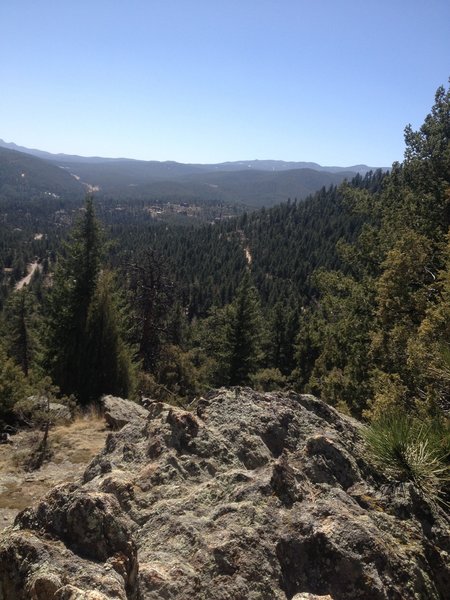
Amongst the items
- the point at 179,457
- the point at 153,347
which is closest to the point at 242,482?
the point at 179,457

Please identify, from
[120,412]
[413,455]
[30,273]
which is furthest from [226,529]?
[30,273]

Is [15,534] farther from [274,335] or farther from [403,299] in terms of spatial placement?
[274,335]

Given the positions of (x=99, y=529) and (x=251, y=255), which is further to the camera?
(x=251, y=255)

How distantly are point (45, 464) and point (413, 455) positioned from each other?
337 inches

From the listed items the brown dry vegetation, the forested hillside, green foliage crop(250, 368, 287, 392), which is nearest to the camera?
the brown dry vegetation

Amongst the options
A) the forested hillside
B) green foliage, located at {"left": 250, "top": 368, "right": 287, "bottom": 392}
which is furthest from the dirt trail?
the forested hillside

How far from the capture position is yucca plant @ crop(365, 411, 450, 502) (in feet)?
15.2

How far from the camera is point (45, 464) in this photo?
33.6 ft

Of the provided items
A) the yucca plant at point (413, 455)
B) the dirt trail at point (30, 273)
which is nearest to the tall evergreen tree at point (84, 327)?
the yucca plant at point (413, 455)

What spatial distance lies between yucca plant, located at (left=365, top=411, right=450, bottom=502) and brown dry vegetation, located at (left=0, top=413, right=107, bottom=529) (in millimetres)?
5174

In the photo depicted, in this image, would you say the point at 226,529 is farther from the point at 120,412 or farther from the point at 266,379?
the point at 266,379

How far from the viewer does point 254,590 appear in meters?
3.41

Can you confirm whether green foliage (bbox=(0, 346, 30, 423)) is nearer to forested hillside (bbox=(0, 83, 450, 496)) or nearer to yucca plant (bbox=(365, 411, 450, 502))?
forested hillside (bbox=(0, 83, 450, 496))

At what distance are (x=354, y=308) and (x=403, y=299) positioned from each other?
17.7 feet
